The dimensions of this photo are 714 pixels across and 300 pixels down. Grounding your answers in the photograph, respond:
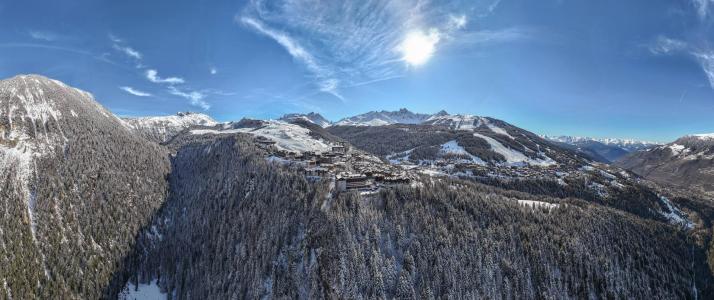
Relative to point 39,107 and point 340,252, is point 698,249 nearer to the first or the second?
point 340,252

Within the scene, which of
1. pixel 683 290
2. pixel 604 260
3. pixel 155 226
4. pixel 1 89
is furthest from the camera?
pixel 1 89

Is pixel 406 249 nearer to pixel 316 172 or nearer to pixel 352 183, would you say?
pixel 352 183

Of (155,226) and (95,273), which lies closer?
(95,273)

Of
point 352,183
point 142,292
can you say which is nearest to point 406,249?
point 352,183

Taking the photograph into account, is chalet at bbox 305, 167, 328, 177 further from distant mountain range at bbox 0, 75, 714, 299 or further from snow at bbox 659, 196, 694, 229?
snow at bbox 659, 196, 694, 229

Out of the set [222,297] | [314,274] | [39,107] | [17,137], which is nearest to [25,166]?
[17,137]

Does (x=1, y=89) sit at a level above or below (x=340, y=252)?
above

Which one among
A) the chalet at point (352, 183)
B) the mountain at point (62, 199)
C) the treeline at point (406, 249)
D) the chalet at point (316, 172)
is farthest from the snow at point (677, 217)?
the mountain at point (62, 199)
